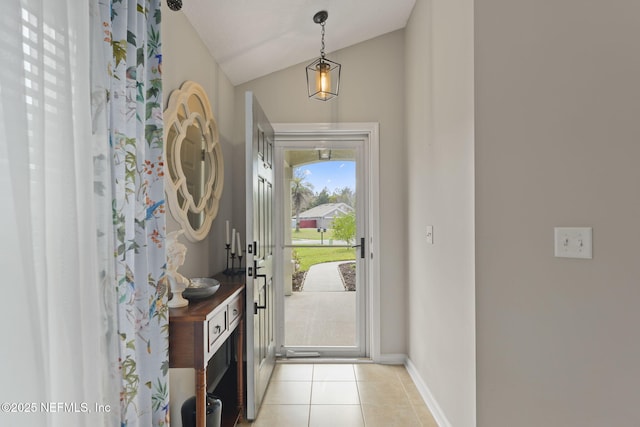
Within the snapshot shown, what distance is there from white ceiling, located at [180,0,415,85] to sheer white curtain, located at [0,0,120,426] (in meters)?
1.33

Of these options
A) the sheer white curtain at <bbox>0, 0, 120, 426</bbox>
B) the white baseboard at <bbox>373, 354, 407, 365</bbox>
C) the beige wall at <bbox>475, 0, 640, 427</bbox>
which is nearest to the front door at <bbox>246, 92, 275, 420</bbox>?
the white baseboard at <bbox>373, 354, 407, 365</bbox>

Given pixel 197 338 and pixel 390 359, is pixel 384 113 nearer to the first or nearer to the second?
pixel 390 359

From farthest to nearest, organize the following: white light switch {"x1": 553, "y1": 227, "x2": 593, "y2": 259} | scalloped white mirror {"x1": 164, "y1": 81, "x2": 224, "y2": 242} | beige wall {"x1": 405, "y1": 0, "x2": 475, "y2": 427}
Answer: scalloped white mirror {"x1": 164, "y1": 81, "x2": 224, "y2": 242} → beige wall {"x1": 405, "y1": 0, "x2": 475, "y2": 427} → white light switch {"x1": 553, "y1": 227, "x2": 593, "y2": 259}

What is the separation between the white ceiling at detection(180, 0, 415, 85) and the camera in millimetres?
2158

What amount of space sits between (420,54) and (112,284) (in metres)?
2.49

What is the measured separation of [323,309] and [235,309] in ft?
4.57

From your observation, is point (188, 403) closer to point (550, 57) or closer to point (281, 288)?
point (281, 288)

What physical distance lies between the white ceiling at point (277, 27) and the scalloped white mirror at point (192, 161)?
0.44m

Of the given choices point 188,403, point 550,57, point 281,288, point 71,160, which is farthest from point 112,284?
point 281,288

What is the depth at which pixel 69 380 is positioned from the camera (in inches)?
35.9

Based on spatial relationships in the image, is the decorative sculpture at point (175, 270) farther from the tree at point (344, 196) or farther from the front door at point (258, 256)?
the tree at point (344, 196)

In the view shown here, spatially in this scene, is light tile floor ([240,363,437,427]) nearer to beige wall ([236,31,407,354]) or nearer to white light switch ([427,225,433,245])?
beige wall ([236,31,407,354])

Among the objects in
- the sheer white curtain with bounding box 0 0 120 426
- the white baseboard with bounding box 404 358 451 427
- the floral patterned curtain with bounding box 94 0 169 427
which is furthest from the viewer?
the white baseboard with bounding box 404 358 451 427

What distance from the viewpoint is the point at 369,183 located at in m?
3.14
